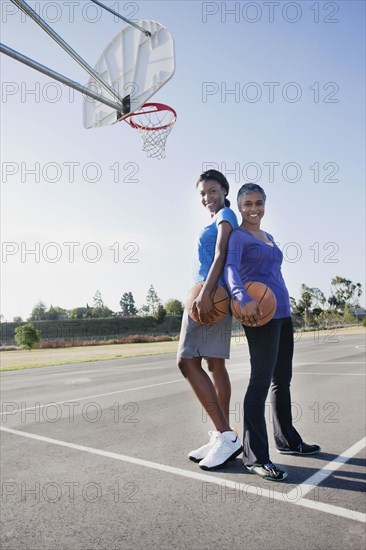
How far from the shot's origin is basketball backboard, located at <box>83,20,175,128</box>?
19.2 feet

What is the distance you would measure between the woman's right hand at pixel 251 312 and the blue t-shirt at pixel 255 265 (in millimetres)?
119

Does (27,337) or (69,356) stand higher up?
(27,337)

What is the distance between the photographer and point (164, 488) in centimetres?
333

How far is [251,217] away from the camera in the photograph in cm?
329

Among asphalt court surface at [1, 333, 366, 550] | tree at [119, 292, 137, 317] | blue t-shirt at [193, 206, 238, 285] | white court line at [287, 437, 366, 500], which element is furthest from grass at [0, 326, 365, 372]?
tree at [119, 292, 137, 317]

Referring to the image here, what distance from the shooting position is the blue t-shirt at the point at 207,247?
3.19 meters

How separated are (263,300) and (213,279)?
0.36 meters

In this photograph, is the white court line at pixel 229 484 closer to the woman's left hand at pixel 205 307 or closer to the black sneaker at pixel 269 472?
the black sneaker at pixel 269 472

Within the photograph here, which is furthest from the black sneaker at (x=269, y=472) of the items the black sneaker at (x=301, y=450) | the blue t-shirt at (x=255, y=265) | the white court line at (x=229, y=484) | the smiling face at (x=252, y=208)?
the smiling face at (x=252, y=208)

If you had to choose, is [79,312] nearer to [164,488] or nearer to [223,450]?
[223,450]

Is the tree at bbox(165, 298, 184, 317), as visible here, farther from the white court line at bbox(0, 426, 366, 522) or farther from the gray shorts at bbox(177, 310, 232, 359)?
the gray shorts at bbox(177, 310, 232, 359)

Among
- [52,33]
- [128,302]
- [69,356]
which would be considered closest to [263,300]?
[52,33]

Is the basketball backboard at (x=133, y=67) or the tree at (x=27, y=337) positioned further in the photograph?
the tree at (x=27, y=337)

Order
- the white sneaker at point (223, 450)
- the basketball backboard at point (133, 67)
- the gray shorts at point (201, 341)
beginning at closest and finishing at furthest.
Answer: the gray shorts at point (201, 341)
the white sneaker at point (223, 450)
the basketball backboard at point (133, 67)
